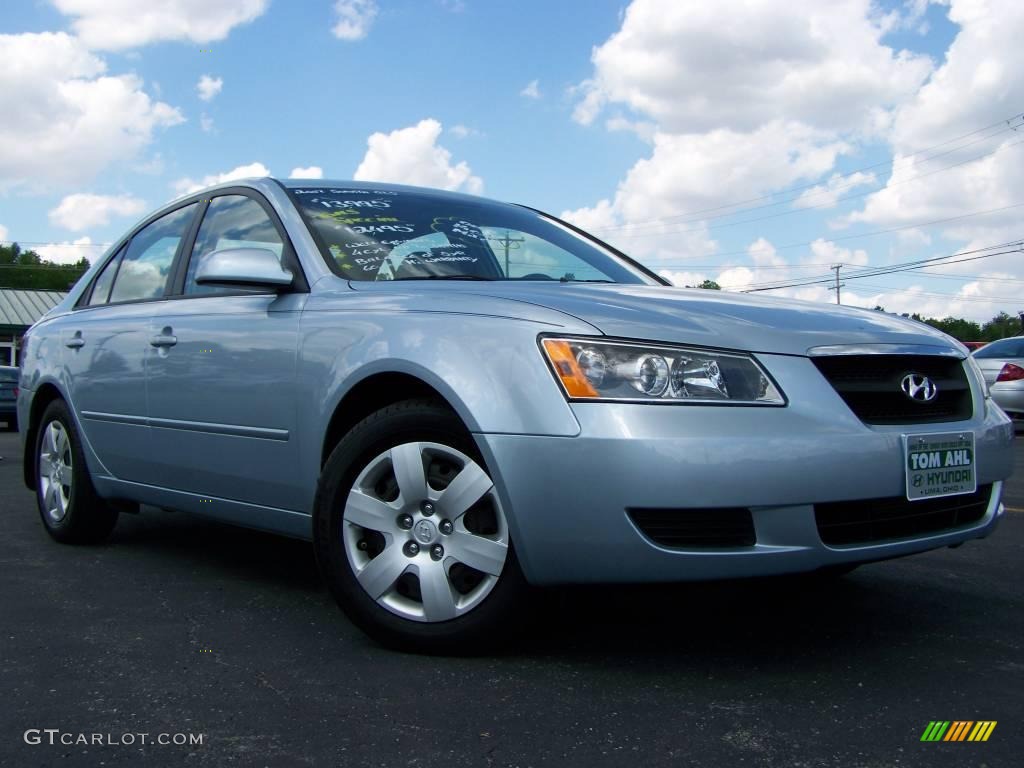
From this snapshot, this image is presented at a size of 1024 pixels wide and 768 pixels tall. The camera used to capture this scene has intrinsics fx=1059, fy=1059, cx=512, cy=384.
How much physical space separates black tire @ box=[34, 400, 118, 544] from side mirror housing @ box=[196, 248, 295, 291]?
1.73 meters

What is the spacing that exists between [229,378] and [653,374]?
1.71m

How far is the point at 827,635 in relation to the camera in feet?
10.6

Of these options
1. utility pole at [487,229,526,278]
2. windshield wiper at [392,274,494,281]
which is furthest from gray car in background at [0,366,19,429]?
windshield wiper at [392,274,494,281]

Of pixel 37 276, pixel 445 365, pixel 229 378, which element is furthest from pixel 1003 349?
pixel 37 276

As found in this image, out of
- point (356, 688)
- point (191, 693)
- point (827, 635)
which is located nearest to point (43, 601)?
point (191, 693)

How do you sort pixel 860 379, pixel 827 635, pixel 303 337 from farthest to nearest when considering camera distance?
pixel 303 337 < pixel 827 635 < pixel 860 379

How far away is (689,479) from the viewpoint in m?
2.60

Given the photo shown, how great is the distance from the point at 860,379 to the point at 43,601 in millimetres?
2898

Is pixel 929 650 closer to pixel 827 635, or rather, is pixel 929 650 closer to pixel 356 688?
pixel 827 635

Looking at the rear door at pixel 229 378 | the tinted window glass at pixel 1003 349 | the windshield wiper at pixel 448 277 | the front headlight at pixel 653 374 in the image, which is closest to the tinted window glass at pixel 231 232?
the rear door at pixel 229 378

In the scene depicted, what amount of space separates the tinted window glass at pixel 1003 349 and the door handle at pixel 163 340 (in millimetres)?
12833

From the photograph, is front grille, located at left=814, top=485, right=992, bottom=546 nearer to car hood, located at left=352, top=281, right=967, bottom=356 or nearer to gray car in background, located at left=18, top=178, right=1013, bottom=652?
gray car in background, located at left=18, top=178, right=1013, bottom=652

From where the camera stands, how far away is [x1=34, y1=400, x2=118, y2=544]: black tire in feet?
15.9

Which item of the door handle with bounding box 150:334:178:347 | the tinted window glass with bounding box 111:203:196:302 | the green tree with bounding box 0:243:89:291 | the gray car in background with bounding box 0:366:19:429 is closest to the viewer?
the door handle with bounding box 150:334:178:347
